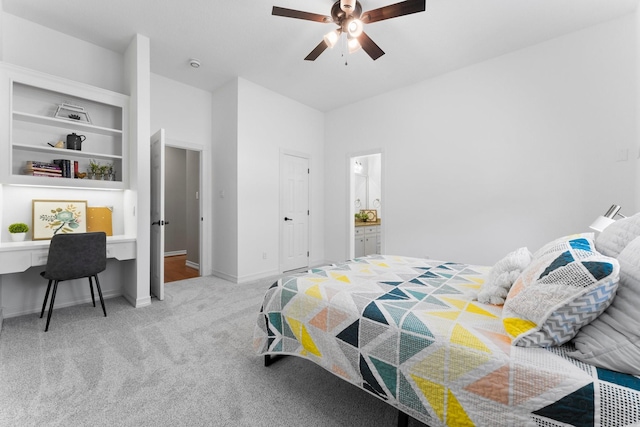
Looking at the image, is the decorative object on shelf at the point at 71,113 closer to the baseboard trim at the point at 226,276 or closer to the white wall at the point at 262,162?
the white wall at the point at 262,162

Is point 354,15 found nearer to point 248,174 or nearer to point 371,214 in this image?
point 248,174

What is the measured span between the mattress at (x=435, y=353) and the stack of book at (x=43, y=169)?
2687mm

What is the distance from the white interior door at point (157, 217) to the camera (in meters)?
3.24

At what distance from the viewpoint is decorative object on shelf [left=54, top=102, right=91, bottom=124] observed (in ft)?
9.49

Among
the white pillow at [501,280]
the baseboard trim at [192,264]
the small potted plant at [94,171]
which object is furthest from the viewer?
the baseboard trim at [192,264]

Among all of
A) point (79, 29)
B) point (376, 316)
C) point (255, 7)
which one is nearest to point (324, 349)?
point (376, 316)

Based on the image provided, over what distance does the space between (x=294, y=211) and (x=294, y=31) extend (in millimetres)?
2729

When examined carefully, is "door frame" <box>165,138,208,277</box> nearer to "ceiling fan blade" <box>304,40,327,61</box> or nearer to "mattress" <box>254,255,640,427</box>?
"ceiling fan blade" <box>304,40,327,61</box>

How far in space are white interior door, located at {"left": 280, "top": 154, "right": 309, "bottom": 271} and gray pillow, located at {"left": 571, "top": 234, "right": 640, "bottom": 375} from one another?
4.01 metres

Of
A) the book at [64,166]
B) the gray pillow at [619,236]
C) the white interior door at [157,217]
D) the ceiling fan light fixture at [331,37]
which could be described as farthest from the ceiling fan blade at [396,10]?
the book at [64,166]

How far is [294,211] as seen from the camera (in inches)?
193

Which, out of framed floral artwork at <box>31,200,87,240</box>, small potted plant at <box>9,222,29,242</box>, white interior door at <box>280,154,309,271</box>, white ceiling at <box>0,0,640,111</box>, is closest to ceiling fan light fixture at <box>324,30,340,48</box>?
white ceiling at <box>0,0,640,111</box>

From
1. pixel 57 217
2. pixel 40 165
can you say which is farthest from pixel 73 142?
pixel 57 217

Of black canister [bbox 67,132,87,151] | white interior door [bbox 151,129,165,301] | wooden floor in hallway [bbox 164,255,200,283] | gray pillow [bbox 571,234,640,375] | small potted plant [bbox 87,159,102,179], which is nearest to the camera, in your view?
gray pillow [bbox 571,234,640,375]
